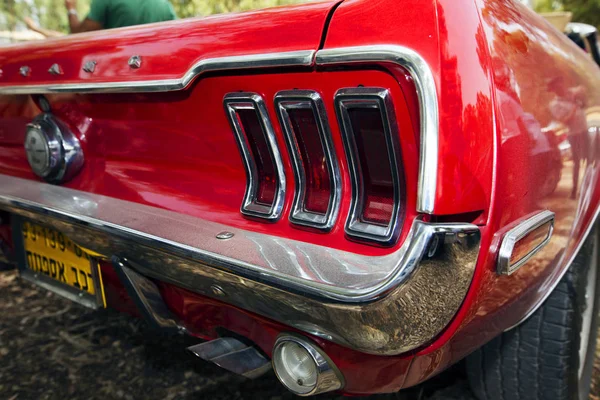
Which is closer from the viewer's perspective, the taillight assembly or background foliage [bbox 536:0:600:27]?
the taillight assembly

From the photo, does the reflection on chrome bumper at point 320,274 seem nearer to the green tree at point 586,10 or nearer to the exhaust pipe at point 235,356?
the exhaust pipe at point 235,356

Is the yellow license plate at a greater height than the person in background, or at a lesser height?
lesser

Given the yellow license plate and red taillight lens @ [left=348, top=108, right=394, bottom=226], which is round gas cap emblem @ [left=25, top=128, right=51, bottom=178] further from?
red taillight lens @ [left=348, top=108, right=394, bottom=226]

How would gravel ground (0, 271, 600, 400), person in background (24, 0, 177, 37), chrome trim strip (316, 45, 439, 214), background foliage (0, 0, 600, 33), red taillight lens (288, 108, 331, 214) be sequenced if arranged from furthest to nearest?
background foliage (0, 0, 600, 33), person in background (24, 0, 177, 37), gravel ground (0, 271, 600, 400), red taillight lens (288, 108, 331, 214), chrome trim strip (316, 45, 439, 214)

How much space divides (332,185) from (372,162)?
13cm

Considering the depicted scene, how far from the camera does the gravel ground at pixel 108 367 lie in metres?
2.24

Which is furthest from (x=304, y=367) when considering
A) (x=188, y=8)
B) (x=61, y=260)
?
(x=188, y=8)

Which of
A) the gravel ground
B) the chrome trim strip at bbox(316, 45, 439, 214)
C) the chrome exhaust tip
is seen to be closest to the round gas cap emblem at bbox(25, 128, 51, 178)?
the gravel ground

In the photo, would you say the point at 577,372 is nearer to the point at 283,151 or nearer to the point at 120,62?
the point at 283,151

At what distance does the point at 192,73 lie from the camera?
1497 mm

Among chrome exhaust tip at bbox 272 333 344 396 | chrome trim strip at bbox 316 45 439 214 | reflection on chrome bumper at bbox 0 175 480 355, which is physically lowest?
chrome exhaust tip at bbox 272 333 344 396

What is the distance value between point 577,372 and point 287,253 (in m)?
1.31

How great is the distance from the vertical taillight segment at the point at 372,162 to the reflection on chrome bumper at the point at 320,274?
0.09 meters

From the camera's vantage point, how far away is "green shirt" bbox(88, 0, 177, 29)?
356 cm
